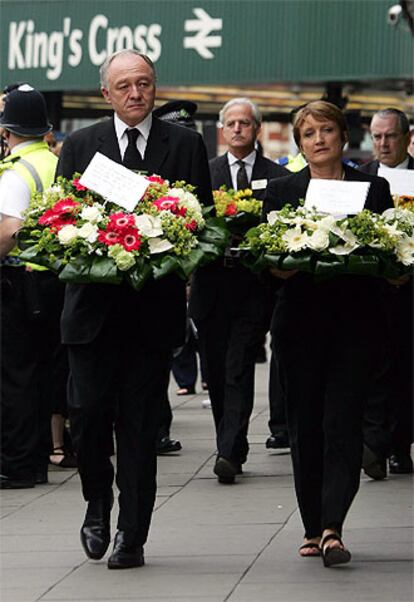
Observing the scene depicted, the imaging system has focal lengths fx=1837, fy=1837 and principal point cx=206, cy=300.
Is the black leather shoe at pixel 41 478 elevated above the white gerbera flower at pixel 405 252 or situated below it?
below

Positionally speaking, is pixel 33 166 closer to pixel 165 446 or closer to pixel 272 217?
pixel 165 446

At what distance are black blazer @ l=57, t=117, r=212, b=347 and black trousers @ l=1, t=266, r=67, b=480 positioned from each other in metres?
2.55

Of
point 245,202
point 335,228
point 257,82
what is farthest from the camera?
point 257,82

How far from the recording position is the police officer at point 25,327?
1066cm

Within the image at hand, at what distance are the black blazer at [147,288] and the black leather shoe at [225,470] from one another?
102 inches

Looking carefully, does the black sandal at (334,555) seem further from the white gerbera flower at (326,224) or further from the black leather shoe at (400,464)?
the black leather shoe at (400,464)

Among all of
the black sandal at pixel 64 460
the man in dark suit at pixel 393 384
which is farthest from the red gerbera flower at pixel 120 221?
the black sandal at pixel 64 460

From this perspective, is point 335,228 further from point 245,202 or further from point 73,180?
point 245,202

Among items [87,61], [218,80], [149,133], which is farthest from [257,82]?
[149,133]

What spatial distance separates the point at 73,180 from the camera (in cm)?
801

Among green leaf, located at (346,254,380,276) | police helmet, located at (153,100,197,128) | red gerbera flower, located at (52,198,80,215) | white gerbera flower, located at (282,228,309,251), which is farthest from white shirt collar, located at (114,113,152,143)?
police helmet, located at (153,100,197,128)

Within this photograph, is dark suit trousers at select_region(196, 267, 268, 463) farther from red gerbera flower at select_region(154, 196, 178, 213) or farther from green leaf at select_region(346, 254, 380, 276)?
red gerbera flower at select_region(154, 196, 178, 213)

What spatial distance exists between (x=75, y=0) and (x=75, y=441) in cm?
1315

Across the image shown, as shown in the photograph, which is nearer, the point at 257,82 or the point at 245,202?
the point at 245,202
